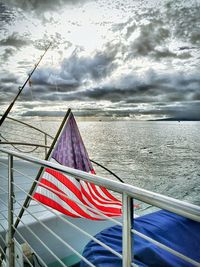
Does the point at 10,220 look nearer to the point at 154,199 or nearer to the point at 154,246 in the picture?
the point at 154,246

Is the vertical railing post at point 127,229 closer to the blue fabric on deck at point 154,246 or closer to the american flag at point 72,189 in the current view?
the blue fabric on deck at point 154,246

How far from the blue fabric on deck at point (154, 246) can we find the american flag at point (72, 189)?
29 cm

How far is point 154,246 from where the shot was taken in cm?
151

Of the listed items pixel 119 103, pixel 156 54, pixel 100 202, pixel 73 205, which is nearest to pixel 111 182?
pixel 73 205

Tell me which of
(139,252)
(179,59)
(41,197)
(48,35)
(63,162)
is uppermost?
(179,59)

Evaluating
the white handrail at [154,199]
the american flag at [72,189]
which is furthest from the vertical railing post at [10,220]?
the white handrail at [154,199]

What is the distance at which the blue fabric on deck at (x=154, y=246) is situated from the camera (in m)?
1.44

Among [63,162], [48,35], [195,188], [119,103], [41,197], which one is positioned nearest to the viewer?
[41,197]

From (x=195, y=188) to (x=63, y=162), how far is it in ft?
69.0

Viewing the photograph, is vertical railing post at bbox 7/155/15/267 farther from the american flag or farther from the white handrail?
the white handrail

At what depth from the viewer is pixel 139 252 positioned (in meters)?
1.48

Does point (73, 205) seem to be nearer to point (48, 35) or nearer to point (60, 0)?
point (48, 35)

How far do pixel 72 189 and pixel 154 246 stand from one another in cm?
85

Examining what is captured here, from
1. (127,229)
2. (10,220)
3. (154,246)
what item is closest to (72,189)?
(10,220)
